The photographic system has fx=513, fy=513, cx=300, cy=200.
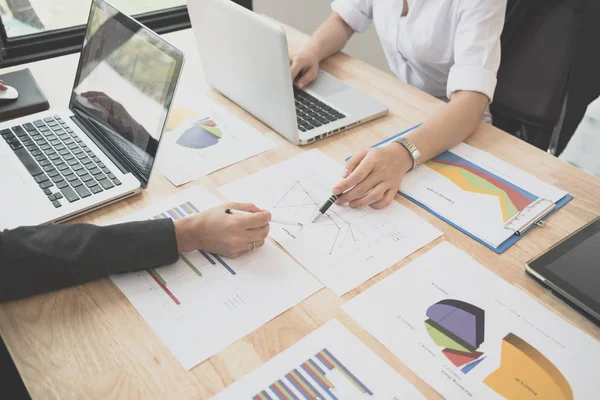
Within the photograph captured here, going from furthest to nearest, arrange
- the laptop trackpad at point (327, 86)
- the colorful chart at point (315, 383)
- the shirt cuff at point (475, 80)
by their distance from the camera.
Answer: the laptop trackpad at point (327, 86) < the shirt cuff at point (475, 80) < the colorful chart at point (315, 383)

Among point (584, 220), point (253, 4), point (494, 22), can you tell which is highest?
point (494, 22)

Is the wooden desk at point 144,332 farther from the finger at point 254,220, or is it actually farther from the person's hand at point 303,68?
the person's hand at point 303,68

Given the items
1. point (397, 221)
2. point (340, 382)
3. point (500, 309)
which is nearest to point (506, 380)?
point (500, 309)

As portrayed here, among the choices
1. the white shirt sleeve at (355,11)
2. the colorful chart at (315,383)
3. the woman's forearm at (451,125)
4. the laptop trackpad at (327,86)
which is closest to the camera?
the colorful chart at (315,383)

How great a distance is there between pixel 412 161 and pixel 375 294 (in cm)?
37

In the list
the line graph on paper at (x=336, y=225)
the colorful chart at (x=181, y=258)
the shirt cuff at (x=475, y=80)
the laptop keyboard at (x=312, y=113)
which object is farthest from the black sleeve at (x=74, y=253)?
the shirt cuff at (x=475, y=80)

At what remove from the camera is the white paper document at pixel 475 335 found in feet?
2.28

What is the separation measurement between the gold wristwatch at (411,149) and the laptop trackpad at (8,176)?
76cm

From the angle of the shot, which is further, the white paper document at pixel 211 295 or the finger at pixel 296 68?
the finger at pixel 296 68

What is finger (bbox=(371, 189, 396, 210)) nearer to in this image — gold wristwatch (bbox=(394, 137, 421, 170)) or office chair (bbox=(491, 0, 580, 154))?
gold wristwatch (bbox=(394, 137, 421, 170))

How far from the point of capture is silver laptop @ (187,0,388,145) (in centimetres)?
105

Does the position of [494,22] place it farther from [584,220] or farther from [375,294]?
[375,294]

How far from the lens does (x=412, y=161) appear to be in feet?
3.55

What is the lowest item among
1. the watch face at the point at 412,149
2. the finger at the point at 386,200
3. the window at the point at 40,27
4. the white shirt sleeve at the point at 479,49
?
the window at the point at 40,27
